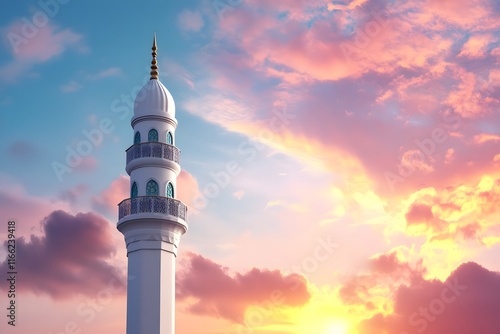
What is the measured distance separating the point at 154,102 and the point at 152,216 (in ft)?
22.9

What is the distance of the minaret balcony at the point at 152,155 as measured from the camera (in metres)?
42.5

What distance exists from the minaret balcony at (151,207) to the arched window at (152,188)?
65 centimetres

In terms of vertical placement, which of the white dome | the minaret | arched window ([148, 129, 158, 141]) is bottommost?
the minaret

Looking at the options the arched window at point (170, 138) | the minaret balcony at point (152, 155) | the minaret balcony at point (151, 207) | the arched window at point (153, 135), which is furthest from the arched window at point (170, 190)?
the arched window at point (153, 135)

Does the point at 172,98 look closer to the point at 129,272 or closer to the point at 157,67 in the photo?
Result: the point at 157,67

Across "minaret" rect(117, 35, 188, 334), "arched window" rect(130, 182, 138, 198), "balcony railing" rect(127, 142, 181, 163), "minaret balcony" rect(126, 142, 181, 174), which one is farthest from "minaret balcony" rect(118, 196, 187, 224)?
"balcony railing" rect(127, 142, 181, 163)

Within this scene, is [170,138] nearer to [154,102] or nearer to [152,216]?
[154,102]

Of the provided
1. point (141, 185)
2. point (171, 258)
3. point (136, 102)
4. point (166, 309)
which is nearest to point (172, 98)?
point (136, 102)

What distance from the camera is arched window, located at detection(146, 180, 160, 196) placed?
42281 mm

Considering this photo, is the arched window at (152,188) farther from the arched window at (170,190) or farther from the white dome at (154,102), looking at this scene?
the white dome at (154,102)

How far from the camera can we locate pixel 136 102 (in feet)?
146

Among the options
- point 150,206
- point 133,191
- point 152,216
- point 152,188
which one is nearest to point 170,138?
point 152,188

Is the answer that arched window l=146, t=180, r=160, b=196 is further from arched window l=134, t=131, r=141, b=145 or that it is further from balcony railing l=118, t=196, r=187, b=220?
arched window l=134, t=131, r=141, b=145

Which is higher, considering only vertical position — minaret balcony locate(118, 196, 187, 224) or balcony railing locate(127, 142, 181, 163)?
balcony railing locate(127, 142, 181, 163)
